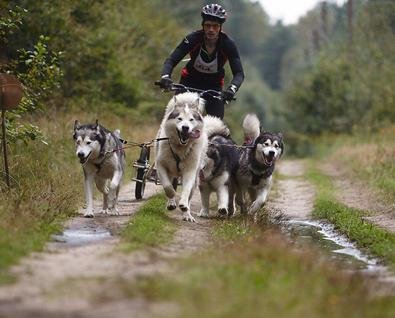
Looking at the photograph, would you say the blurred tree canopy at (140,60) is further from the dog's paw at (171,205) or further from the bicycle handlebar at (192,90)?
the dog's paw at (171,205)

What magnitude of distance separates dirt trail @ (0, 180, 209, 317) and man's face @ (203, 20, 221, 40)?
3.09 meters

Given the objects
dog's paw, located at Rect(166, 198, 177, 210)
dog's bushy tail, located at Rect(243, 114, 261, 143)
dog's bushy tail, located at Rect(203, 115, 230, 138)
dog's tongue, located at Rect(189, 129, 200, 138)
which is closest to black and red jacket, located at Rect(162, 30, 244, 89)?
dog's bushy tail, located at Rect(203, 115, 230, 138)

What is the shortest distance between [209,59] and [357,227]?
2847mm

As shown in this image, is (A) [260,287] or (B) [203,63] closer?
(A) [260,287]

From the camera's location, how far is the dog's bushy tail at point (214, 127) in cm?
964

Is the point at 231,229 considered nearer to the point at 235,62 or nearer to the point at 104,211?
the point at 104,211

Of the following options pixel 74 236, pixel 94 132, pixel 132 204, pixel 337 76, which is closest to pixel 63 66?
pixel 132 204

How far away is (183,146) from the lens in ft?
28.7

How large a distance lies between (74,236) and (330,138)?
27497mm

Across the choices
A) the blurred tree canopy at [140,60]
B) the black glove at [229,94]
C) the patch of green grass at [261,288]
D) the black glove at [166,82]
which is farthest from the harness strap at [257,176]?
the patch of green grass at [261,288]

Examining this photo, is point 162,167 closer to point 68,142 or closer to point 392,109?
point 68,142

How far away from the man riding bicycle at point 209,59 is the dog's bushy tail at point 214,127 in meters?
0.18

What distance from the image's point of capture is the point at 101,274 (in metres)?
5.20

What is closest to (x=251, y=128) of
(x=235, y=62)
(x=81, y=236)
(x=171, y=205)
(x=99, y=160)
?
(x=235, y=62)
